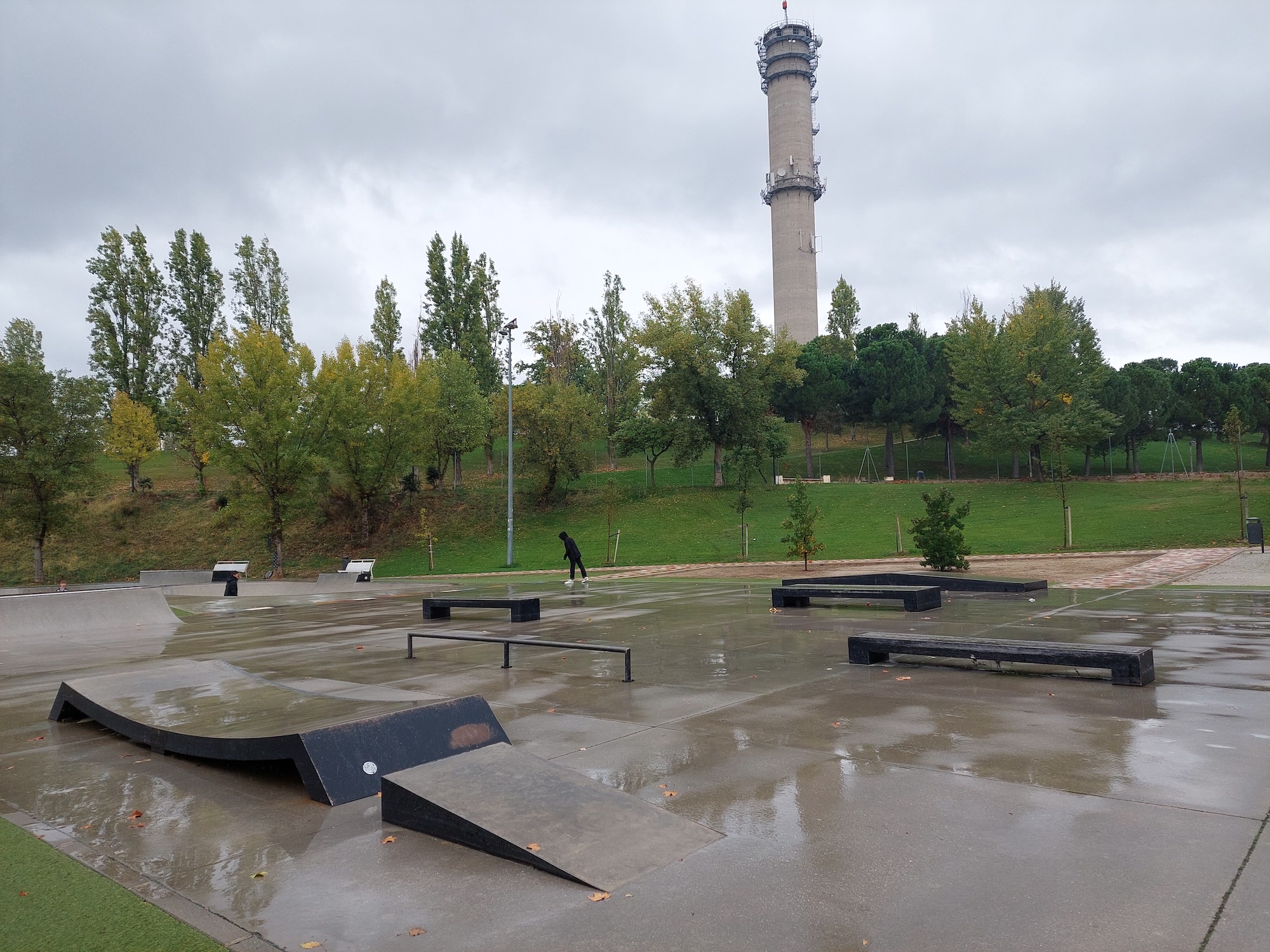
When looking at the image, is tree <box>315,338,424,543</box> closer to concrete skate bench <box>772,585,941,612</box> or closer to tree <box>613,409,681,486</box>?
tree <box>613,409,681,486</box>

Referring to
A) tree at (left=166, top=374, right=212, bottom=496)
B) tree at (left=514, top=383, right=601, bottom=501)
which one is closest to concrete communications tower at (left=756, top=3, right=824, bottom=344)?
tree at (left=514, top=383, right=601, bottom=501)

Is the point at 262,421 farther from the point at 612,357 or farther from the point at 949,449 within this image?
the point at 949,449

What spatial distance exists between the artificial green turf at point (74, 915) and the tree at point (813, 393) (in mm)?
62332

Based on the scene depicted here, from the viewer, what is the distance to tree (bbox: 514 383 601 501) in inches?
1919

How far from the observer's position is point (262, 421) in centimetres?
4100

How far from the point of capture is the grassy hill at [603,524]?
35.0m

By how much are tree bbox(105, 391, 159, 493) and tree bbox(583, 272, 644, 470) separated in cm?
3204

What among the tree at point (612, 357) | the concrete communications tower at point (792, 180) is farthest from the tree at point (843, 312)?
the tree at point (612, 357)

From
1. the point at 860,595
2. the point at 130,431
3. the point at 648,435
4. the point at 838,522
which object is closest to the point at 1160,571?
the point at 860,595

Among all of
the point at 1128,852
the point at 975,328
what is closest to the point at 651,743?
the point at 1128,852

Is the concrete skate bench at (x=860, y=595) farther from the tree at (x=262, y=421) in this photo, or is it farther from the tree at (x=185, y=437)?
the tree at (x=185, y=437)

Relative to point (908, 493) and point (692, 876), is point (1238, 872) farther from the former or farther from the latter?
point (908, 493)

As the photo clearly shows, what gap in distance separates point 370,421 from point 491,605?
117ft

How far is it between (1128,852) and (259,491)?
45136mm
